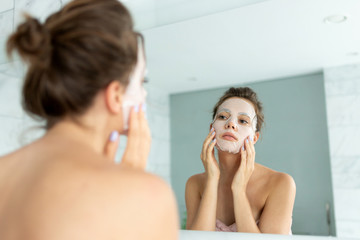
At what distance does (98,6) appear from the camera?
0.55 meters

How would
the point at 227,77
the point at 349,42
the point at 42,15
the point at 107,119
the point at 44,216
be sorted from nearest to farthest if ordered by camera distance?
the point at 44,216
the point at 107,119
the point at 349,42
the point at 227,77
the point at 42,15

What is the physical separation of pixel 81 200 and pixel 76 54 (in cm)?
20

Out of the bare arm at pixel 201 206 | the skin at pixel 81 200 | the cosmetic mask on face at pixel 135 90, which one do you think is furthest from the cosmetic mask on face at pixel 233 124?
the skin at pixel 81 200

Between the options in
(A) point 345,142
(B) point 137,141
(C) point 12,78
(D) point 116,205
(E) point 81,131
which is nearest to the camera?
(D) point 116,205

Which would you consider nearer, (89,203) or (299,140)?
(89,203)

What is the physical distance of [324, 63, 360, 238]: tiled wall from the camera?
2.83 feet

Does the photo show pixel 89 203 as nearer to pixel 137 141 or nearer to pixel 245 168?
pixel 137 141

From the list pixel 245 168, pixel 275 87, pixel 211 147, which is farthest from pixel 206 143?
pixel 275 87

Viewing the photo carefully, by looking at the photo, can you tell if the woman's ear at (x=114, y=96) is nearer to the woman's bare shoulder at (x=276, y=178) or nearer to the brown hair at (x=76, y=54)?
the brown hair at (x=76, y=54)

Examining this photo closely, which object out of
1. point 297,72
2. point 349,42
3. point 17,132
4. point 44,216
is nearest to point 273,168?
point 297,72

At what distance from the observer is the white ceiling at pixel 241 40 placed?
94 centimetres

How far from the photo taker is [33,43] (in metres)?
0.55

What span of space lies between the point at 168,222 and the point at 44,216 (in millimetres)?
156

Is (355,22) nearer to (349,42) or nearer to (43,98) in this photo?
(349,42)
